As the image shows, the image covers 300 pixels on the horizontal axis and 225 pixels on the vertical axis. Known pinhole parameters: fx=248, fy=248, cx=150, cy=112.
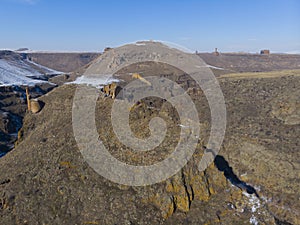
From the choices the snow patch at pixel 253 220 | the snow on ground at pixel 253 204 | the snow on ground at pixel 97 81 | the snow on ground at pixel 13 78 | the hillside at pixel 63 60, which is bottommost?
the snow patch at pixel 253 220

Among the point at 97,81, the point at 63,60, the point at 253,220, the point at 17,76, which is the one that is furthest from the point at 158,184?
the point at 63,60

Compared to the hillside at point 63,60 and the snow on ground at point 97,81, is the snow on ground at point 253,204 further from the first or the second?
the hillside at point 63,60

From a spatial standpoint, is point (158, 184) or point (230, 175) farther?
point (230, 175)

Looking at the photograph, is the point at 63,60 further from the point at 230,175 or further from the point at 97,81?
the point at 230,175

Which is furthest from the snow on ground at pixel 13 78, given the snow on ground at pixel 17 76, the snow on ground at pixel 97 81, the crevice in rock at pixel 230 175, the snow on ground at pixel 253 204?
the snow on ground at pixel 253 204

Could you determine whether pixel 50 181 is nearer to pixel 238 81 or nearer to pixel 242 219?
pixel 242 219

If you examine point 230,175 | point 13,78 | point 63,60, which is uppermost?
point 63,60
